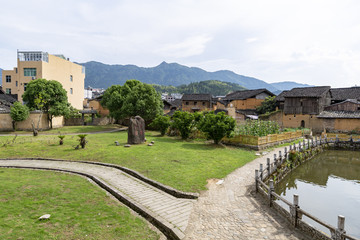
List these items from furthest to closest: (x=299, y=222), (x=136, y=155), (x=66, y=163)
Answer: (x=136, y=155) < (x=66, y=163) < (x=299, y=222)

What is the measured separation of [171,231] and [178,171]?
5525mm

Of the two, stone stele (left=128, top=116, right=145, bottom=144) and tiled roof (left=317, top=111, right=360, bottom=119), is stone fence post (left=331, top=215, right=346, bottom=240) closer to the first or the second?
stone stele (left=128, top=116, right=145, bottom=144)

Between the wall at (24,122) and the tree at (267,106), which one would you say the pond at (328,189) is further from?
the wall at (24,122)

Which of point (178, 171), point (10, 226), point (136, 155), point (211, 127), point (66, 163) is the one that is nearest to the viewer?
point (10, 226)

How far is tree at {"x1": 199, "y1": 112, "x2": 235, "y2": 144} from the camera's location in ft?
64.5

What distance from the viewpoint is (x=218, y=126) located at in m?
19.7

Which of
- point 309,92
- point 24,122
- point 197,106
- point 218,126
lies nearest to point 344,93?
point 309,92

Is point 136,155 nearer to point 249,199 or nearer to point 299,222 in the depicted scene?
point 249,199

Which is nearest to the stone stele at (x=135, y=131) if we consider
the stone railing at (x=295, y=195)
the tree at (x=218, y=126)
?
the tree at (x=218, y=126)

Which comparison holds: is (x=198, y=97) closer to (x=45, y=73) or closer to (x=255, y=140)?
(x=45, y=73)

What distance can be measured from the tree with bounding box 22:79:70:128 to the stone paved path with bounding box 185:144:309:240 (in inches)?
1060

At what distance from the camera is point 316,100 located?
121ft

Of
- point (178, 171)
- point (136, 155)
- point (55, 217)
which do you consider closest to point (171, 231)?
point (55, 217)

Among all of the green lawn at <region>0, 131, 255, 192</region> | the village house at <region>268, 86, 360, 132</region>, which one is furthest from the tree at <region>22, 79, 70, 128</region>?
the village house at <region>268, 86, 360, 132</region>
